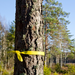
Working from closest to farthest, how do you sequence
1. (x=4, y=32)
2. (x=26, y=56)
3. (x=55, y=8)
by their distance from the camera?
(x=26, y=56)
(x=55, y=8)
(x=4, y=32)

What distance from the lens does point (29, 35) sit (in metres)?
1.76

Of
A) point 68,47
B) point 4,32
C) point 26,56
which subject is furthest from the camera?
point 68,47

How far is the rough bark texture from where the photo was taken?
171 cm

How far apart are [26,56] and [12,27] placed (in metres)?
16.8

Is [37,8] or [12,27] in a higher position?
[12,27]

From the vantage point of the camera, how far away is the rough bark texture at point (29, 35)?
1.71 meters

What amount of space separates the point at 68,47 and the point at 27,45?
740 inches

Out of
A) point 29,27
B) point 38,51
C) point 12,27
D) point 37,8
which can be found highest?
point 12,27

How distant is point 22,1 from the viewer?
188 centimetres

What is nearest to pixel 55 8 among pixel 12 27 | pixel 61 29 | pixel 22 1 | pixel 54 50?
pixel 61 29

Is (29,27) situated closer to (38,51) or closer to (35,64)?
(38,51)

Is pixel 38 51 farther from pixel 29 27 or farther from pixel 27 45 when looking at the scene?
pixel 29 27

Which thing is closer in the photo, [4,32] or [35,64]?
[35,64]

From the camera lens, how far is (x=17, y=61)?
1.81 m
